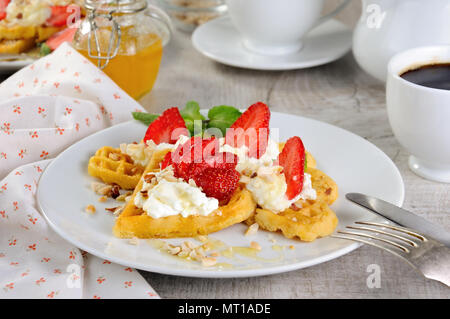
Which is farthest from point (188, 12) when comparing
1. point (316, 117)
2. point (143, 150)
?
point (143, 150)

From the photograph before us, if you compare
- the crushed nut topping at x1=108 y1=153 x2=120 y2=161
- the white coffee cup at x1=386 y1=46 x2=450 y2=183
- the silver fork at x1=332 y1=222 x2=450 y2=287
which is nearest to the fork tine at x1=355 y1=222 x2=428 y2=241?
the silver fork at x1=332 y1=222 x2=450 y2=287

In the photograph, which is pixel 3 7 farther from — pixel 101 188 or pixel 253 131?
pixel 253 131

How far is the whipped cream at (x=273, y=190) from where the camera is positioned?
49.7 inches

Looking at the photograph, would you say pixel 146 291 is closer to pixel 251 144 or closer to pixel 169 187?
pixel 169 187

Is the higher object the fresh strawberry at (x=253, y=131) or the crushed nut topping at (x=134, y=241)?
the fresh strawberry at (x=253, y=131)

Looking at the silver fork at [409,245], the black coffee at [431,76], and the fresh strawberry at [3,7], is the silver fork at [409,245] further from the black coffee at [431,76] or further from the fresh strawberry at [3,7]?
the fresh strawberry at [3,7]

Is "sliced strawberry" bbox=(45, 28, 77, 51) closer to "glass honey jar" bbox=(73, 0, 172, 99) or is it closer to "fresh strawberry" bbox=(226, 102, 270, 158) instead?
"glass honey jar" bbox=(73, 0, 172, 99)

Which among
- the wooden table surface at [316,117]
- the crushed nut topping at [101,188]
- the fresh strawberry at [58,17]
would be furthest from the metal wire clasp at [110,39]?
the crushed nut topping at [101,188]

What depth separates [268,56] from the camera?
2299mm

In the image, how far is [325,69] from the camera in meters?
2.33

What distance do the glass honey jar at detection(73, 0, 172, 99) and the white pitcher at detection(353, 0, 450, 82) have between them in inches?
27.6

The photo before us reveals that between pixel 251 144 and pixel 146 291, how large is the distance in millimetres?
436

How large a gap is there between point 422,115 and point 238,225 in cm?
55

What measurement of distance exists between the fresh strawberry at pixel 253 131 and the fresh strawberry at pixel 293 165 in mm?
61
